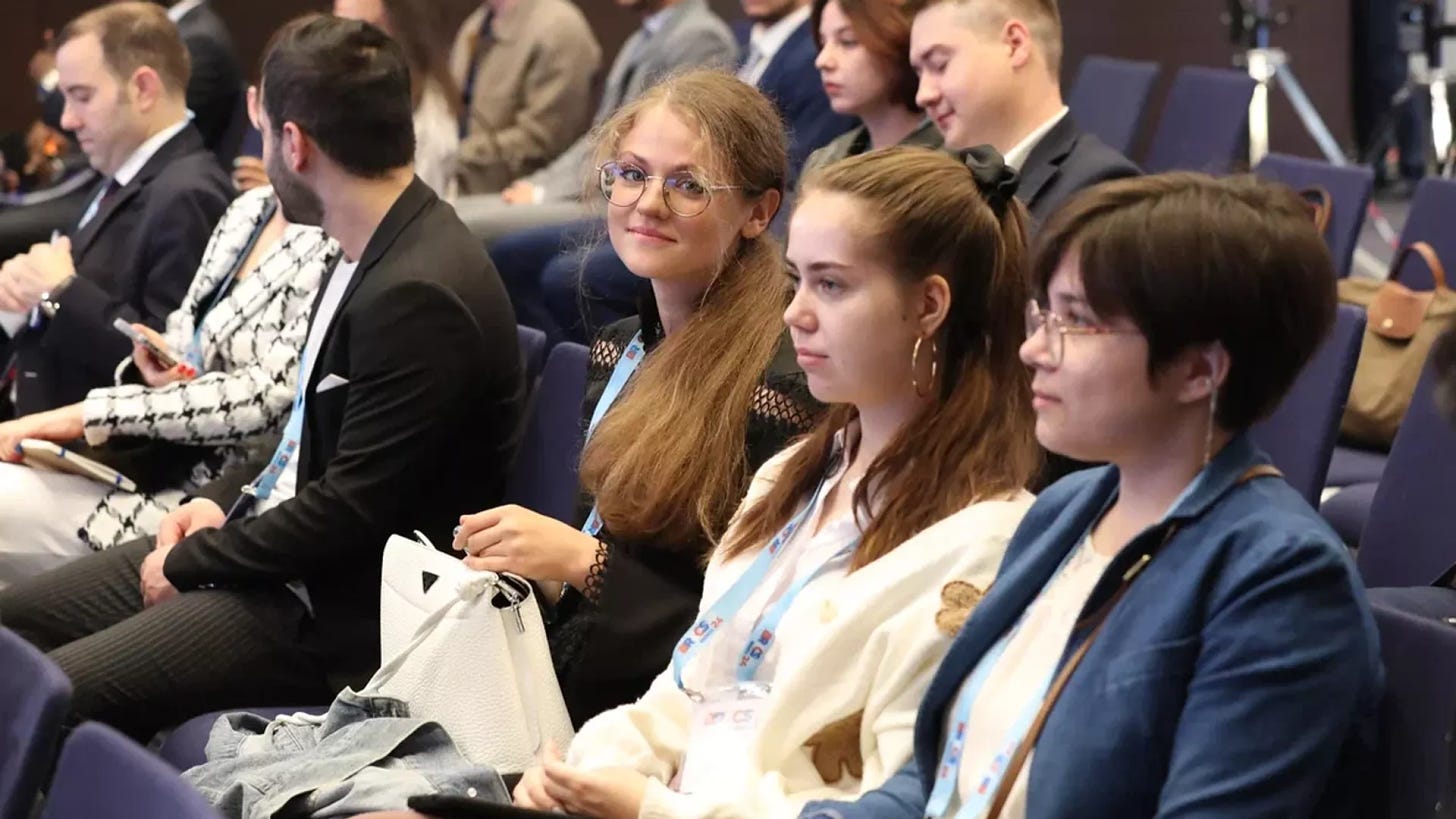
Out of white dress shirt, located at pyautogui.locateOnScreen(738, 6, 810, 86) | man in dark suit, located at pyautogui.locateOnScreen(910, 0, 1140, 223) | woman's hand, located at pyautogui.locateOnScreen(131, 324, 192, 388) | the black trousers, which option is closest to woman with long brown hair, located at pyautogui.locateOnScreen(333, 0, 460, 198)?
white dress shirt, located at pyautogui.locateOnScreen(738, 6, 810, 86)

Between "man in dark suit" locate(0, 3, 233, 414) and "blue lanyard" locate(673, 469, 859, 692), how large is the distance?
83.1 inches

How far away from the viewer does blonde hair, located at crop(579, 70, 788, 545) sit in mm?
2303

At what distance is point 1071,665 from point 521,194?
4.15 m

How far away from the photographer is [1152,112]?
8641 mm

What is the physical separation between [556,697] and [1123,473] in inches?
34.7

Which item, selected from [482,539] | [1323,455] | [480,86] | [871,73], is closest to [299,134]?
[482,539]

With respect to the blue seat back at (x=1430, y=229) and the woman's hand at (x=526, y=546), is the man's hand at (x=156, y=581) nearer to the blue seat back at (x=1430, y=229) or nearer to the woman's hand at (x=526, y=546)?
the woman's hand at (x=526, y=546)

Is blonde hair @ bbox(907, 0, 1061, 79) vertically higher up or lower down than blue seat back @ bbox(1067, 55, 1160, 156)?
higher up

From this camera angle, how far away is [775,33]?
506 centimetres

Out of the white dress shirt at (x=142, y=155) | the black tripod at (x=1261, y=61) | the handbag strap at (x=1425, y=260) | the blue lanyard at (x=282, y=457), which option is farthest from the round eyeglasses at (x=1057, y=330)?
the black tripod at (x=1261, y=61)

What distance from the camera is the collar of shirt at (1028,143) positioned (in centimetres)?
331

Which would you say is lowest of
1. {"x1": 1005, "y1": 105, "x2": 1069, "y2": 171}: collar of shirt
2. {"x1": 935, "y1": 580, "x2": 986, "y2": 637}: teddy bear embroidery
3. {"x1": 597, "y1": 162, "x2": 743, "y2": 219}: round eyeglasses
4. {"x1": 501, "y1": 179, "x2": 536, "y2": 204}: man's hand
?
{"x1": 501, "y1": 179, "x2": 536, "y2": 204}: man's hand

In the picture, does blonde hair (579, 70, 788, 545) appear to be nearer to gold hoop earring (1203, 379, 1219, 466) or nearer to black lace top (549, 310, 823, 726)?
black lace top (549, 310, 823, 726)

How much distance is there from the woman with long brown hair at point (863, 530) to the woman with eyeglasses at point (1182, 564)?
0.55ft
